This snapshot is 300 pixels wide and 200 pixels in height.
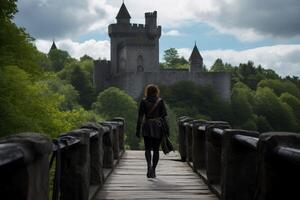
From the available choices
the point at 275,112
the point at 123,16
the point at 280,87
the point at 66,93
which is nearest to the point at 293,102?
the point at 280,87

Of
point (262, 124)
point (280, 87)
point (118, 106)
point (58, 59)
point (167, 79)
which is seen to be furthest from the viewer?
point (58, 59)

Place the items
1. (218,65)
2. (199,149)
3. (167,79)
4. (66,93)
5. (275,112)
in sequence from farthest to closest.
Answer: (218,65), (275,112), (167,79), (66,93), (199,149)

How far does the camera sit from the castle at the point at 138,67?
A: 264ft

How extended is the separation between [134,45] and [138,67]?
3.53 metres

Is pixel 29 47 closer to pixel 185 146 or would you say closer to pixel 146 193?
pixel 185 146

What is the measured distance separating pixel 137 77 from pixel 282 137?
7569 cm

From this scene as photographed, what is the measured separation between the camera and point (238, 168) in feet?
17.7

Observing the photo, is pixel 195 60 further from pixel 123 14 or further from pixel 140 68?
pixel 140 68

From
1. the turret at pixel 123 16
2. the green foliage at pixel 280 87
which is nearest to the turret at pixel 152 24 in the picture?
the turret at pixel 123 16

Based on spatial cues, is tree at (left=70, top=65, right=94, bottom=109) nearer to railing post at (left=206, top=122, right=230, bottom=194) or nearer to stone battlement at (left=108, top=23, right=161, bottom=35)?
stone battlement at (left=108, top=23, right=161, bottom=35)

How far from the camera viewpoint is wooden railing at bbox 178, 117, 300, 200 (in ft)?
12.0

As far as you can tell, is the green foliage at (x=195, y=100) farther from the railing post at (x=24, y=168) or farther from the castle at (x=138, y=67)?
the railing post at (x=24, y=168)

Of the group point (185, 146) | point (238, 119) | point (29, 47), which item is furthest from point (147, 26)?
point (185, 146)

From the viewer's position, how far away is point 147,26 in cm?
8944
